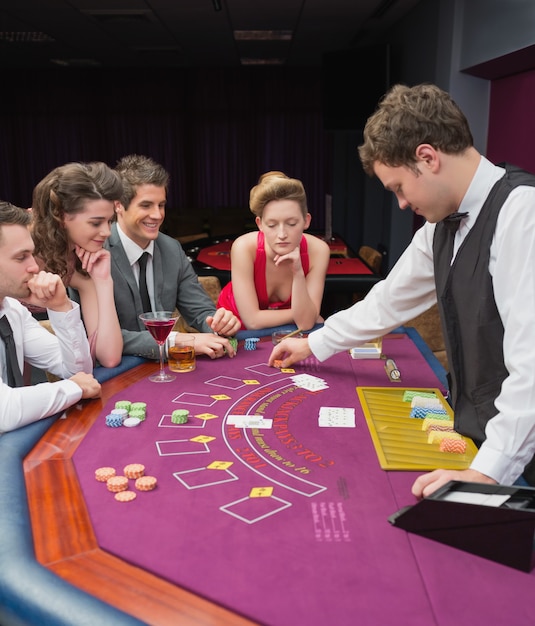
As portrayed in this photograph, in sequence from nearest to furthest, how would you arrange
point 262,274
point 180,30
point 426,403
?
point 426,403 < point 262,274 < point 180,30

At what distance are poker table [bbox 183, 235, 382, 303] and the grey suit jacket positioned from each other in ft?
4.59

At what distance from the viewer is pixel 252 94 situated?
937 centimetres

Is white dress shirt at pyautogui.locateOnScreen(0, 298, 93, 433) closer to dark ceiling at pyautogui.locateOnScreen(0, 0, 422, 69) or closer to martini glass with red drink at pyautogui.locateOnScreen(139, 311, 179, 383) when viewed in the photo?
martini glass with red drink at pyautogui.locateOnScreen(139, 311, 179, 383)

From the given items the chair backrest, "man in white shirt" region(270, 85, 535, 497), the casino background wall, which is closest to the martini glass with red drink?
"man in white shirt" region(270, 85, 535, 497)

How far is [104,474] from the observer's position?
119 cm

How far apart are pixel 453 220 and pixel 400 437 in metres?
0.50

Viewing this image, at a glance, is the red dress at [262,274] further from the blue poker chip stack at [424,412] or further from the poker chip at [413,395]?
the blue poker chip stack at [424,412]

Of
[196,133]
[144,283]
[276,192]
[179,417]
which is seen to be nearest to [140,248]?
[144,283]

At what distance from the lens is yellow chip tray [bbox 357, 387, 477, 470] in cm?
125

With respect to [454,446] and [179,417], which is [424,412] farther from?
[179,417]

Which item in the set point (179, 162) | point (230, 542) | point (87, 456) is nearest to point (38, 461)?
point (87, 456)

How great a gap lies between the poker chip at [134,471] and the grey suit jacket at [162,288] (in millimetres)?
867

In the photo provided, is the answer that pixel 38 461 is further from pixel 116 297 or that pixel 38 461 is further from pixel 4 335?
pixel 116 297

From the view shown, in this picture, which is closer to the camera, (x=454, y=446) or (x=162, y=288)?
(x=454, y=446)
